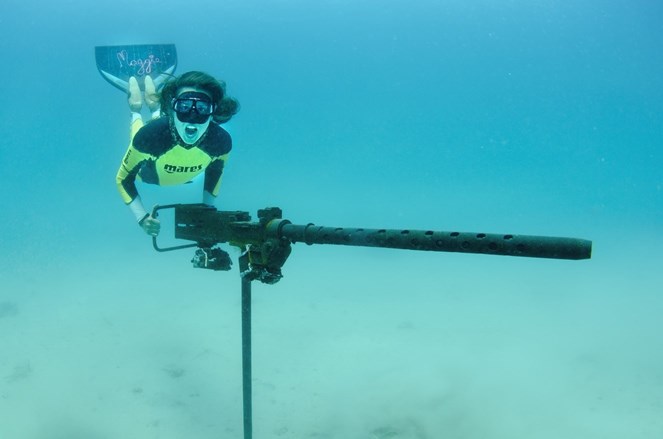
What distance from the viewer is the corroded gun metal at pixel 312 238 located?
1611 millimetres

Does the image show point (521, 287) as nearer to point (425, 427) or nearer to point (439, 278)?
point (439, 278)

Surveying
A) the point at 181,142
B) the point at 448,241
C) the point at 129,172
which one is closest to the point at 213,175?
the point at 181,142

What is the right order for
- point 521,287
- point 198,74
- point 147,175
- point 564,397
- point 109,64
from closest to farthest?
point 198,74, point 147,175, point 564,397, point 109,64, point 521,287

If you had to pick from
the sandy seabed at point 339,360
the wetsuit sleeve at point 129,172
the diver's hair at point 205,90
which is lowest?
the sandy seabed at point 339,360

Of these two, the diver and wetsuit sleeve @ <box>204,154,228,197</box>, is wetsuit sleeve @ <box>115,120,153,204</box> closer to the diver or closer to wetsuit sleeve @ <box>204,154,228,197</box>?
the diver

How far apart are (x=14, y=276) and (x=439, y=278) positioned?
13.4 meters

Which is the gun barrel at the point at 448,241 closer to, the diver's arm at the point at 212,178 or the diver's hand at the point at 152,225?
the diver's hand at the point at 152,225

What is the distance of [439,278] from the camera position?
1273 cm

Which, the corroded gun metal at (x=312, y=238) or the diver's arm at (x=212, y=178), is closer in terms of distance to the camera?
the corroded gun metal at (x=312, y=238)

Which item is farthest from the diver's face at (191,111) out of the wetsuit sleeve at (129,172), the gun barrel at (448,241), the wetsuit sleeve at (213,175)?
the gun barrel at (448,241)

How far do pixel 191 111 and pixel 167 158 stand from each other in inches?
33.1

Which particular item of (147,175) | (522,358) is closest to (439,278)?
(522,358)

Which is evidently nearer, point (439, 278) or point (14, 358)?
point (14, 358)

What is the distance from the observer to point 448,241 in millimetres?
1845
